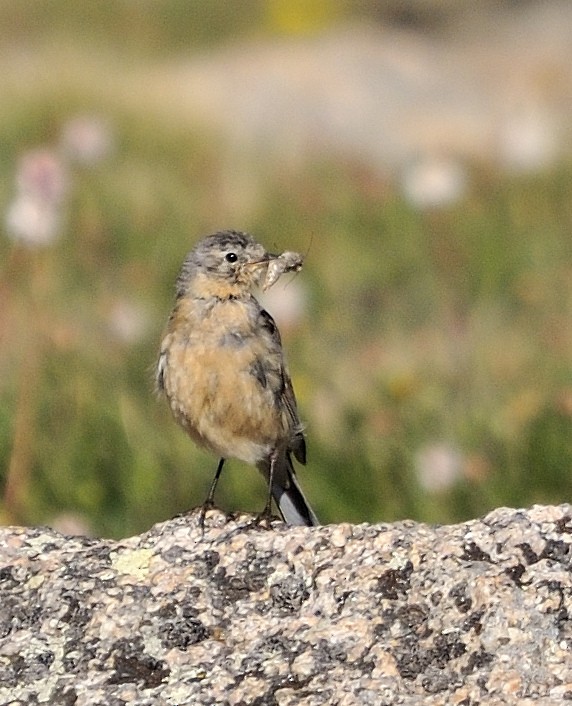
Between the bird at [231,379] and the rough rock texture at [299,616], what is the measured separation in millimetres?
1469

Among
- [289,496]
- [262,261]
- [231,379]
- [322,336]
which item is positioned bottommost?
[289,496]

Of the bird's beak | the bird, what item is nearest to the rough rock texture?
the bird

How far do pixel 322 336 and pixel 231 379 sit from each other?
14.1 ft

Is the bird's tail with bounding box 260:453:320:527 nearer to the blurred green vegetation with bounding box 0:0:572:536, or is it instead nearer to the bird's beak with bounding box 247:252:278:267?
the bird's beak with bounding box 247:252:278:267

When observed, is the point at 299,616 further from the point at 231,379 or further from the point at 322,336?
the point at 322,336

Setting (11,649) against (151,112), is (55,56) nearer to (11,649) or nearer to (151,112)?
(151,112)

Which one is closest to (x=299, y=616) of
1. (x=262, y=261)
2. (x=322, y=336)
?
(x=262, y=261)

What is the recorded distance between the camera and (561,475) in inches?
257

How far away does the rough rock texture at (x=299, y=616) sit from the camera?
3.12 m

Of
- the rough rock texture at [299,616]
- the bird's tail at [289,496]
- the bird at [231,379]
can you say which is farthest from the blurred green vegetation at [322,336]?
the rough rock texture at [299,616]

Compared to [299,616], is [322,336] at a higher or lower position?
higher

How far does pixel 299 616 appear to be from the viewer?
11.0 feet

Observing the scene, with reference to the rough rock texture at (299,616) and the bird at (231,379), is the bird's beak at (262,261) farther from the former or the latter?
the rough rock texture at (299,616)

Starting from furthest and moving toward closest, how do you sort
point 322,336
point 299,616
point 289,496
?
point 322,336, point 289,496, point 299,616
